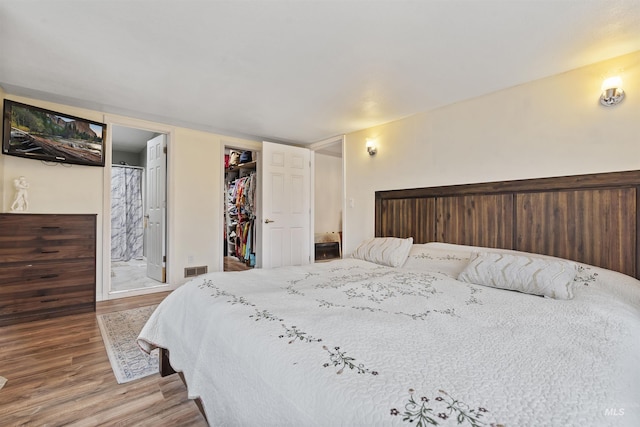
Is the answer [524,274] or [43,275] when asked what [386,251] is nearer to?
[524,274]

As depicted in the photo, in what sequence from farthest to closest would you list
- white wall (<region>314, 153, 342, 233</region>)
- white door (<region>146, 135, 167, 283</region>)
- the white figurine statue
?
1. white wall (<region>314, 153, 342, 233</region>)
2. white door (<region>146, 135, 167, 283</region>)
3. the white figurine statue

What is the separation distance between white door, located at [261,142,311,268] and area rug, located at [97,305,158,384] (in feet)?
5.67

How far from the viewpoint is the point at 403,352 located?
36.8 inches

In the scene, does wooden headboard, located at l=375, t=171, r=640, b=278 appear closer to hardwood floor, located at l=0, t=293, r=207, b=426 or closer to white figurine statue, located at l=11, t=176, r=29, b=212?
hardwood floor, located at l=0, t=293, r=207, b=426

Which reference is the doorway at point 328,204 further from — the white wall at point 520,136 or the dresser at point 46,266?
the dresser at point 46,266

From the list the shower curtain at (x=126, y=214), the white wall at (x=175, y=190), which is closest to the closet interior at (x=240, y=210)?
the white wall at (x=175, y=190)

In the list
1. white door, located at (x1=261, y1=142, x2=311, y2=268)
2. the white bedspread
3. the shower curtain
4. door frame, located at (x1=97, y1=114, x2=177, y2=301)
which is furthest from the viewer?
the shower curtain

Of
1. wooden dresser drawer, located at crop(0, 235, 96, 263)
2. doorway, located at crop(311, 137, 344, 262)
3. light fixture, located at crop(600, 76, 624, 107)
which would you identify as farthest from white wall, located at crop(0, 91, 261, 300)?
light fixture, located at crop(600, 76, 624, 107)

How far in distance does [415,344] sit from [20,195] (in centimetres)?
381

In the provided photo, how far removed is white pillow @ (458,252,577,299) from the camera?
171 centimetres

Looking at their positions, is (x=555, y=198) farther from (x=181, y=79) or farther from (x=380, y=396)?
(x=181, y=79)

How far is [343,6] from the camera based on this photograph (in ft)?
5.31

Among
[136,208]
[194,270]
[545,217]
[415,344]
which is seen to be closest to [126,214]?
[136,208]

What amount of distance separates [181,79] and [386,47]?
5.72ft
